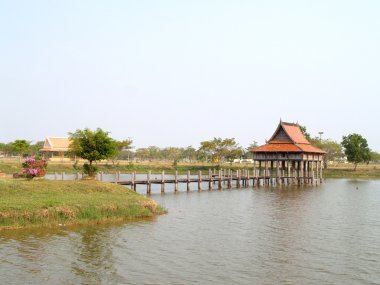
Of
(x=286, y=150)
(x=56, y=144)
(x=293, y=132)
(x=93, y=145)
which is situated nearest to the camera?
(x=93, y=145)

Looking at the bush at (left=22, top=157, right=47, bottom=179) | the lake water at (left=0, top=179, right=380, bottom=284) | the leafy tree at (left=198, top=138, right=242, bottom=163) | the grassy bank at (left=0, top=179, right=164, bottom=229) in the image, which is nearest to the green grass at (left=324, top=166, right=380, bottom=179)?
the leafy tree at (left=198, top=138, right=242, bottom=163)

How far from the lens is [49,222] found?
73.6ft

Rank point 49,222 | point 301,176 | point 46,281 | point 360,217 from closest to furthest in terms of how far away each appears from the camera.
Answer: point 46,281
point 49,222
point 360,217
point 301,176

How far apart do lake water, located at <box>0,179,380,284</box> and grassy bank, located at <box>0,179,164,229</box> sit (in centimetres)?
103

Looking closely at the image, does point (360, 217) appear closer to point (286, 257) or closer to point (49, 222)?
point (286, 257)

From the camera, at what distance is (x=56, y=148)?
90625 millimetres

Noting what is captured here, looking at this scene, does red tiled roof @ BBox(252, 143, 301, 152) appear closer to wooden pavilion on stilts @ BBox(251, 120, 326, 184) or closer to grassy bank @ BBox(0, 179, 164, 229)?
wooden pavilion on stilts @ BBox(251, 120, 326, 184)

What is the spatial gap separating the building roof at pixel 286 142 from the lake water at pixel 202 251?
2771 cm

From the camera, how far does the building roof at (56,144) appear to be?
297ft

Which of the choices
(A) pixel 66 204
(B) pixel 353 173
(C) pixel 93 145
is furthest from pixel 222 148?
(A) pixel 66 204

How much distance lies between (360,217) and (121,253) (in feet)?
62.3

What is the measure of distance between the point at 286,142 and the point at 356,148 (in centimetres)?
3365

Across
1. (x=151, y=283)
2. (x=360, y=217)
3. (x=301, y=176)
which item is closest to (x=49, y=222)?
(x=151, y=283)

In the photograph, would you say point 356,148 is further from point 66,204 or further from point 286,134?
point 66,204
